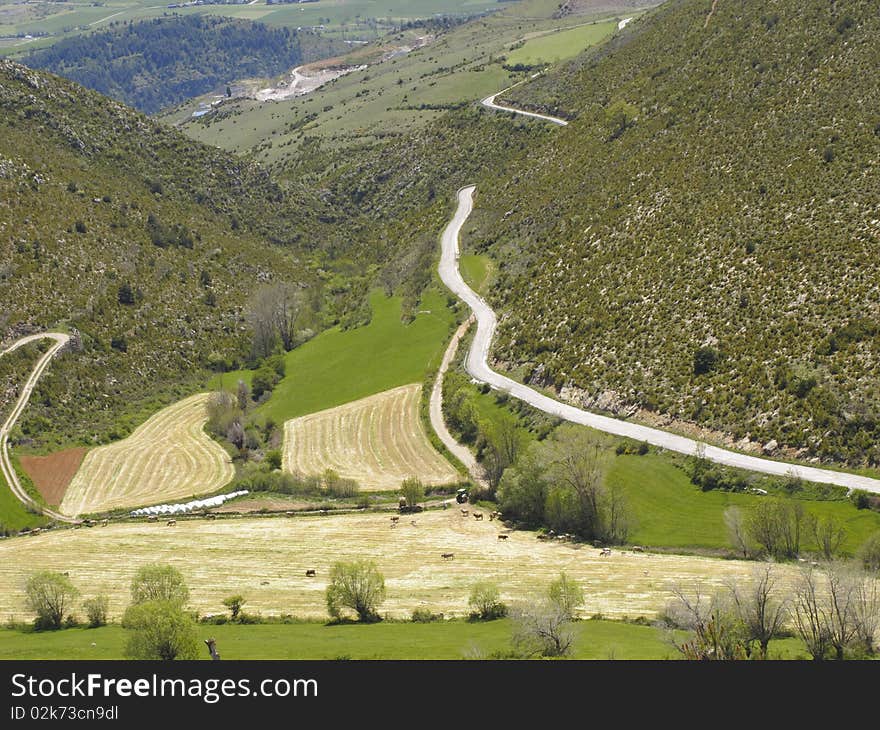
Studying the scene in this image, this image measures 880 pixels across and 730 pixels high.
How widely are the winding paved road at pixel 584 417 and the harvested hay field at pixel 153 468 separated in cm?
3455

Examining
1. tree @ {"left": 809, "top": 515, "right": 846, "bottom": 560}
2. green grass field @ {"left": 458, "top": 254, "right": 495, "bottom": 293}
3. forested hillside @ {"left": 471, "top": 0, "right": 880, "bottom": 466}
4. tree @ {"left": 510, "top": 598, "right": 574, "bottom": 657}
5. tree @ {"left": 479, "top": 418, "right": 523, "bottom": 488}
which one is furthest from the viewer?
green grass field @ {"left": 458, "top": 254, "right": 495, "bottom": 293}

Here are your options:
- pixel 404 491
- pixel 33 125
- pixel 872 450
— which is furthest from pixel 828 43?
pixel 33 125

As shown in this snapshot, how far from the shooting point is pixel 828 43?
13188 centimetres

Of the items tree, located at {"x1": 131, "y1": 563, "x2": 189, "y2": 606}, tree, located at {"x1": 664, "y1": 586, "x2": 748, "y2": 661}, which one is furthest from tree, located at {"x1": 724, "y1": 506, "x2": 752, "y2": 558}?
tree, located at {"x1": 131, "y1": 563, "x2": 189, "y2": 606}

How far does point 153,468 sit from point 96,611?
156 ft

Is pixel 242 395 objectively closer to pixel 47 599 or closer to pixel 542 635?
pixel 47 599

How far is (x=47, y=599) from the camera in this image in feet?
206

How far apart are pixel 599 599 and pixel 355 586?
55.2 feet

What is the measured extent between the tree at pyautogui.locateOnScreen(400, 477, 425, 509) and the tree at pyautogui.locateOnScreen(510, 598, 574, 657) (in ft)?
139

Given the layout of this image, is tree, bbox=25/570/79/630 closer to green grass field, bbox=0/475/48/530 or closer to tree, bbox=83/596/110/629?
tree, bbox=83/596/110/629

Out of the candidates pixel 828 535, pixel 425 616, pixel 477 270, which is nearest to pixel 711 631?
pixel 425 616

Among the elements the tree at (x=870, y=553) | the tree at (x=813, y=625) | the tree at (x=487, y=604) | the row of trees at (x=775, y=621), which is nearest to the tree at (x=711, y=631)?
the row of trees at (x=775, y=621)

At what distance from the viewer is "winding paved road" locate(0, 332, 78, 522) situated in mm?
99000
